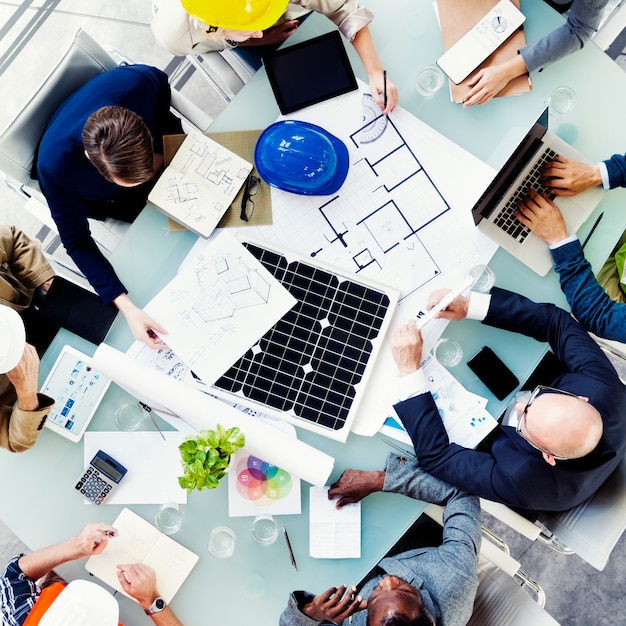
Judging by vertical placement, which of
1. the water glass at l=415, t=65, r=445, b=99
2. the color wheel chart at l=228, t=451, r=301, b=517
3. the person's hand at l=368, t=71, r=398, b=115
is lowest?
the color wheel chart at l=228, t=451, r=301, b=517

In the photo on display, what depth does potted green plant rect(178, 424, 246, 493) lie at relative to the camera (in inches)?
56.0

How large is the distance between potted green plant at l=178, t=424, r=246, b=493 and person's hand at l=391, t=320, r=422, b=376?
49cm

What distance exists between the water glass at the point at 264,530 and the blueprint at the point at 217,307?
42 centimetres

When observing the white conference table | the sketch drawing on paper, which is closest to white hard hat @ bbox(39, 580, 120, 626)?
the white conference table

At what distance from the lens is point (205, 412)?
4.88 ft

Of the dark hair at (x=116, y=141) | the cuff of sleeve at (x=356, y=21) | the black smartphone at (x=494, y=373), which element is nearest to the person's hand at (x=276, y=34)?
the cuff of sleeve at (x=356, y=21)

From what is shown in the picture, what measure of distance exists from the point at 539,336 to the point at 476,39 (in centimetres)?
89

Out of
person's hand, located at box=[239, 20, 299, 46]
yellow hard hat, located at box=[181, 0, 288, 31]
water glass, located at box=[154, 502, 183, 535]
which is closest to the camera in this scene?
yellow hard hat, located at box=[181, 0, 288, 31]

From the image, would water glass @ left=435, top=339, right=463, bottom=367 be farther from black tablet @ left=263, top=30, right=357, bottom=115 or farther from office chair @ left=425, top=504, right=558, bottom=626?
black tablet @ left=263, top=30, right=357, bottom=115

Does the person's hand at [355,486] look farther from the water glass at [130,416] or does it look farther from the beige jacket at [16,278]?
the beige jacket at [16,278]

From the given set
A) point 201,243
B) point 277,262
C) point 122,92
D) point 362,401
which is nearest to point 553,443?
point 362,401

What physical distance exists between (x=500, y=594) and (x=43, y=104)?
6.41 feet

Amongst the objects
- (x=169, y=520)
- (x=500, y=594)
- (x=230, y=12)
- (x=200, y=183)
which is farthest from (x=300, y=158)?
(x=500, y=594)

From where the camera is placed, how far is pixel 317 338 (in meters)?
1.65
